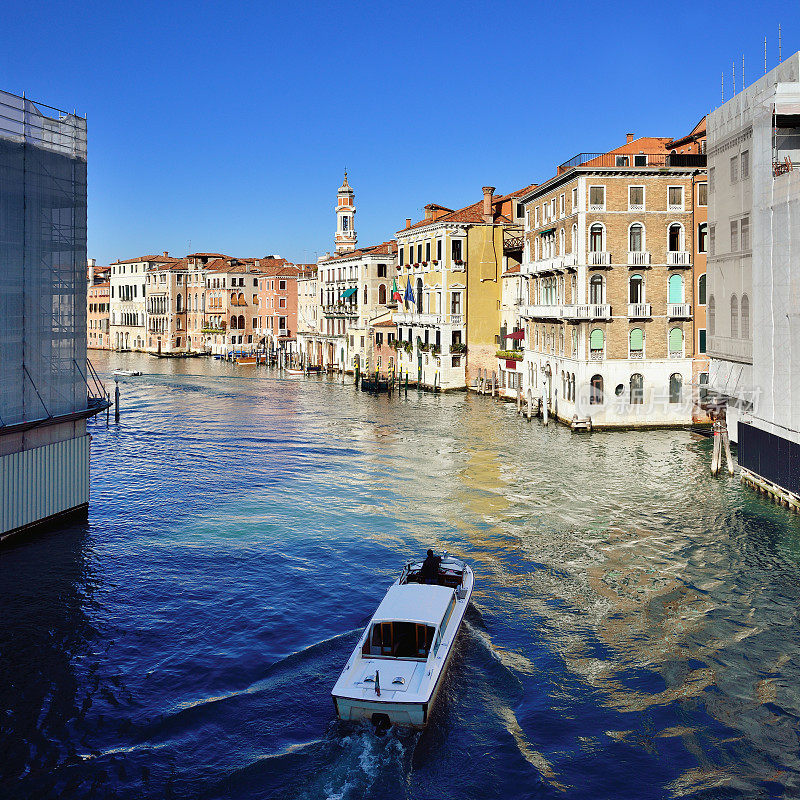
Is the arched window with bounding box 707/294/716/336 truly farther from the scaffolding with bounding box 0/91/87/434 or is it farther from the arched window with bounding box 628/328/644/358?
the scaffolding with bounding box 0/91/87/434

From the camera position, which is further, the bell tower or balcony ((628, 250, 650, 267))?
the bell tower

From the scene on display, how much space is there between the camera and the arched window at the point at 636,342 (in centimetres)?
3662

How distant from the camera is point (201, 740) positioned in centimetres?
1161

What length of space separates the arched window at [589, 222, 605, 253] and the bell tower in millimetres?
44605

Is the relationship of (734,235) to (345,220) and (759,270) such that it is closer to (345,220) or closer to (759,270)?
(759,270)

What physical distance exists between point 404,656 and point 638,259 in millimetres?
27173

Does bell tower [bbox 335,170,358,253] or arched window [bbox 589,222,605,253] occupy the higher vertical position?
bell tower [bbox 335,170,358,253]

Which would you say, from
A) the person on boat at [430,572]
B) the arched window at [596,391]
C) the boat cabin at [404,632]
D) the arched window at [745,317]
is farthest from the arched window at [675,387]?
the boat cabin at [404,632]

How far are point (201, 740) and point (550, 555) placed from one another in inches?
386

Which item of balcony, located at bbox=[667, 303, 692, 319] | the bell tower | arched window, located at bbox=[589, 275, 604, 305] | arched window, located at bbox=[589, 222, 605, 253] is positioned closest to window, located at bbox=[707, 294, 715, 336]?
balcony, located at bbox=[667, 303, 692, 319]

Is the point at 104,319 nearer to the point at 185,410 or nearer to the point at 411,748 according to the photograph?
the point at 185,410

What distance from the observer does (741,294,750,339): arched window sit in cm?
2734

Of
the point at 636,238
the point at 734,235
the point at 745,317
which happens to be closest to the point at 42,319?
the point at 745,317

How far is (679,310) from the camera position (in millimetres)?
36562
